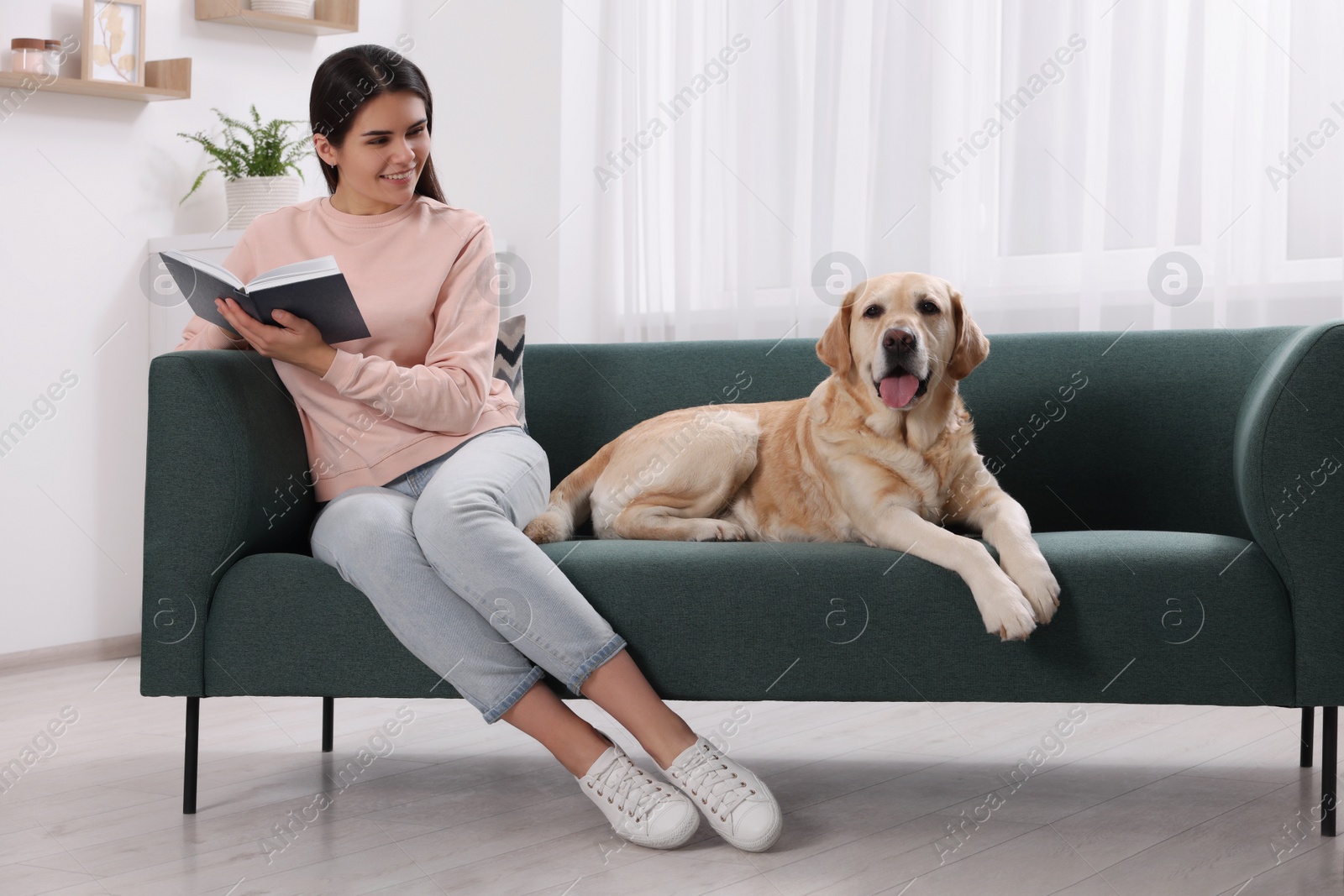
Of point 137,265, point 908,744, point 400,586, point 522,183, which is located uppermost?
point 522,183

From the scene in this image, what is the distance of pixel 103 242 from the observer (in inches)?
141

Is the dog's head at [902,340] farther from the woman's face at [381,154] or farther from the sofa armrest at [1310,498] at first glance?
the woman's face at [381,154]

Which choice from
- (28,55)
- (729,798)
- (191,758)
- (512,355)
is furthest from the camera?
(28,55)

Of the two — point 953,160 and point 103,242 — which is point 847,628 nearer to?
point 953,160

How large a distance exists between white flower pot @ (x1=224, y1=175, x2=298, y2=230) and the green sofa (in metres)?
1.79

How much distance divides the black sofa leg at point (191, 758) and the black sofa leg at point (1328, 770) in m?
1.81

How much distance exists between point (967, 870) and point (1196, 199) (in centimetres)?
198

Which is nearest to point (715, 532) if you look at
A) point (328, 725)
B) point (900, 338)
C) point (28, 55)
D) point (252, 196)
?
point (900, 338)

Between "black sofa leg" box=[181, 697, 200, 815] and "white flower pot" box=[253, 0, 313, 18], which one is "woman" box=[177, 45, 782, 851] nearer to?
"black sofa leg" box=[181, 697, 200, 815]

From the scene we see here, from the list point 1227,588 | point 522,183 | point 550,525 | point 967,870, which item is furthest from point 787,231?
point 967,870

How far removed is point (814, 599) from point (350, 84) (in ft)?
4.00

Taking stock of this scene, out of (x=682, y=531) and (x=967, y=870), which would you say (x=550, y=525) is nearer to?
(x=682, y=531)

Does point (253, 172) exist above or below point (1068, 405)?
above

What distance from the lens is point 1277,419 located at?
73.5 inches
